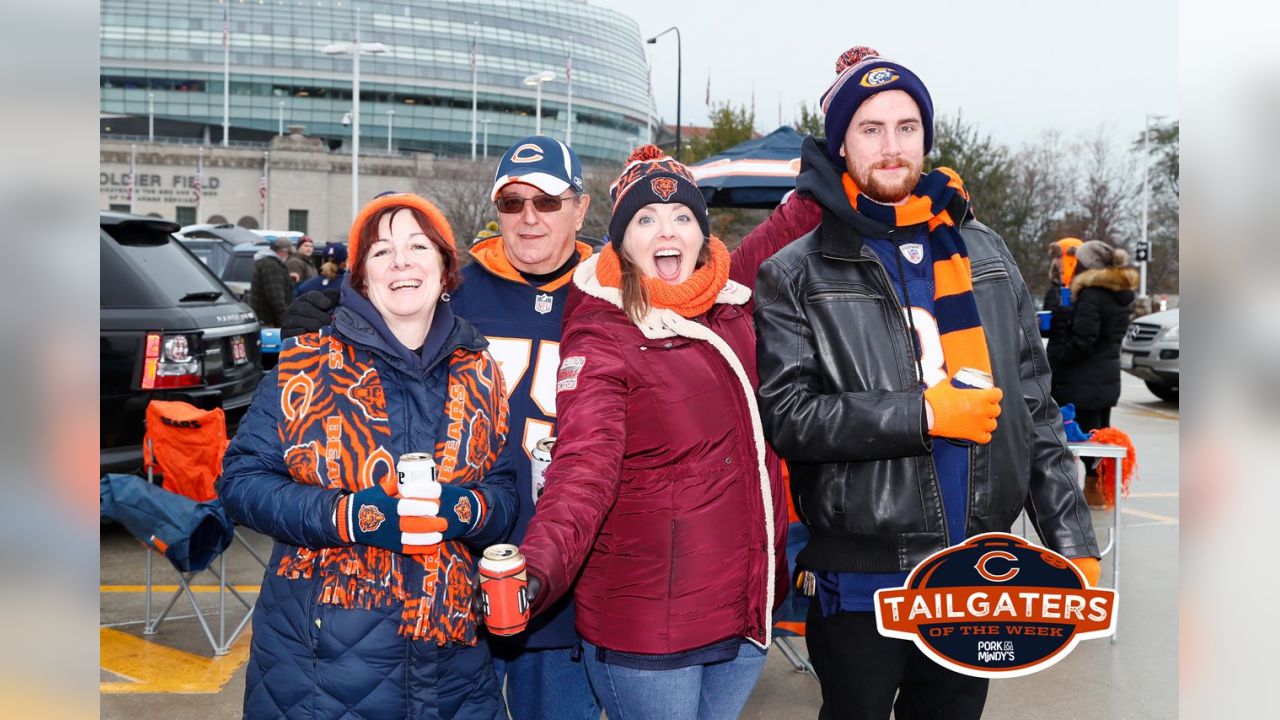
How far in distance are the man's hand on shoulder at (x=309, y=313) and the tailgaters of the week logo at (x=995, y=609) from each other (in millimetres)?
1554

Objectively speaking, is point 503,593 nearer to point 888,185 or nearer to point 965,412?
point 965,412

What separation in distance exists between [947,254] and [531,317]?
121cm

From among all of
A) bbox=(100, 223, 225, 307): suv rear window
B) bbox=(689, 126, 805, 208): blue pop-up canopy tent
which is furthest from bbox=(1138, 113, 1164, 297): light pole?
bbox=(100, 223, 225, 307): suv rear window

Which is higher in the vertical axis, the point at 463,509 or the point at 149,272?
the point at 149,272

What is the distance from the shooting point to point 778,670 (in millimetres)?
5023

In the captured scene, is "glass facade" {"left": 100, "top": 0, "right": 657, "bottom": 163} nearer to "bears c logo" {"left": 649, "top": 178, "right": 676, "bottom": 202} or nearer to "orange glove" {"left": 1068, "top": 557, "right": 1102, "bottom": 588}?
"bears c logo" {"left": 649, "top": 178, "right": 676, "bottom": 202}

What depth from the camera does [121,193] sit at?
2601 inches

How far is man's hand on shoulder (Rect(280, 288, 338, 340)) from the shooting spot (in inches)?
112

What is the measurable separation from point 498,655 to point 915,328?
1.50 m

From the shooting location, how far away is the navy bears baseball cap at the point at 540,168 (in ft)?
10.5

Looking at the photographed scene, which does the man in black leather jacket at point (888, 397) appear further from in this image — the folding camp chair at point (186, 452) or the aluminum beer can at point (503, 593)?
the folding camp chair at point (186, 452)

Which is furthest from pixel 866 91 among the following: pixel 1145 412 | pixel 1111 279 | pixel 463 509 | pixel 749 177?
pixel 1145 412
